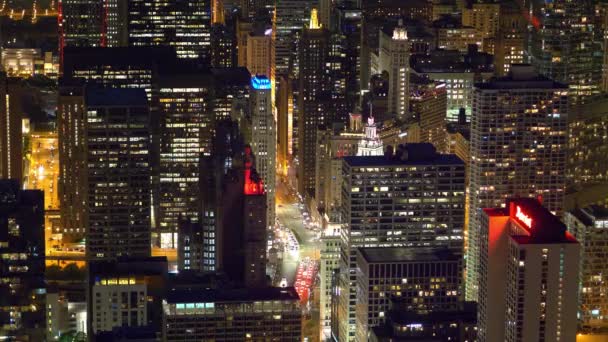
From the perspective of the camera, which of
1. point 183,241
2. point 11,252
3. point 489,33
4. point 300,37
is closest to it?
point 11,252

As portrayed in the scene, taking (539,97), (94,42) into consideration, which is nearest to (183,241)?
(539,97)

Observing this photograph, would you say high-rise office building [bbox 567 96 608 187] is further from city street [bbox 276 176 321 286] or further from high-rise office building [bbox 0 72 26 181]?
high-rise office building [bbox 0 72 26 181]

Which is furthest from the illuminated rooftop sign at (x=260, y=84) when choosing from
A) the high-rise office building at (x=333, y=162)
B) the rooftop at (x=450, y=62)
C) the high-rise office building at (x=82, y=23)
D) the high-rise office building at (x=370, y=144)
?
the high-rise office building at (x=82, y=23)

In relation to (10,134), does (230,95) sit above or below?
above

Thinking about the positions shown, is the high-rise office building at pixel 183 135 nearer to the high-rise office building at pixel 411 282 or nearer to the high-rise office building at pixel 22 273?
the high-rise office building at pixel 22 273

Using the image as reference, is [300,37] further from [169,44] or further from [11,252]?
[11,252]

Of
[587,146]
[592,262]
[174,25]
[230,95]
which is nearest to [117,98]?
[230,95]

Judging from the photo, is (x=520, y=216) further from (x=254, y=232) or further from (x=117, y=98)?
(x=117, y=98)
